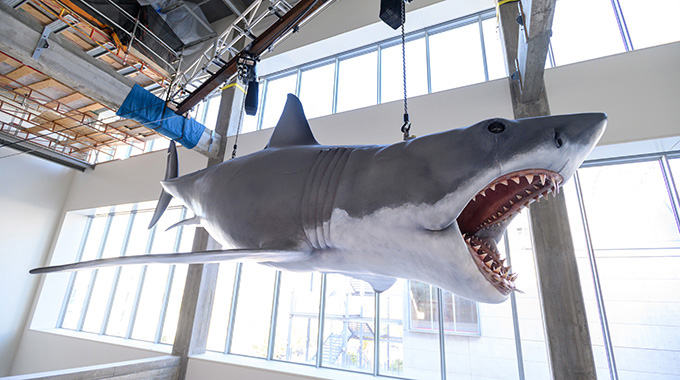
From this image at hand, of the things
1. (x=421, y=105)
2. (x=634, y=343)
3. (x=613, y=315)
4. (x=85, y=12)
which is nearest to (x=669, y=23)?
(x=421, y=105)

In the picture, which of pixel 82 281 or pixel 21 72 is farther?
pixel 82 281

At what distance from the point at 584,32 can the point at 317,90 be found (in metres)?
4.58

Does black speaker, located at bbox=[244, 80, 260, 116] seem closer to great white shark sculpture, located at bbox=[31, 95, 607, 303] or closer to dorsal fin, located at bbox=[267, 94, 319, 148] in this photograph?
dorsal fin, located at bbox=[267, 94, 319, 148]

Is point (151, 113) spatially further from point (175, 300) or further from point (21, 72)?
point (175, 300)

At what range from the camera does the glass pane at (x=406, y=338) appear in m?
4.57

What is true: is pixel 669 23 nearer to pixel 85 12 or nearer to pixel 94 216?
pixel 85 12

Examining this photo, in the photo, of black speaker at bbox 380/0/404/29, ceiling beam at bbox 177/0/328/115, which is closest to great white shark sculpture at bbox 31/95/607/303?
black speaker at bbox 380/0/404/29

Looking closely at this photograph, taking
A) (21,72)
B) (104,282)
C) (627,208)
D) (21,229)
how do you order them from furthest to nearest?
(104,282) → (21,229) → (21,72) → (627,208)

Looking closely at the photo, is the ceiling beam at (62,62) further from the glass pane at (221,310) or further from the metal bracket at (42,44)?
the glass pane at (221,310)

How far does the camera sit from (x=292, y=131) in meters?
1.45

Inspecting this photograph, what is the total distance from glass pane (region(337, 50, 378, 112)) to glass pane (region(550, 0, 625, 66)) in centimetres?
295

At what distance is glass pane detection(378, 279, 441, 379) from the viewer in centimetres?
457

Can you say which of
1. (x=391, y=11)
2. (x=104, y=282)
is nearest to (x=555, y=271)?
(x=391, y=11)

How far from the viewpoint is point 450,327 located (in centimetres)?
454
